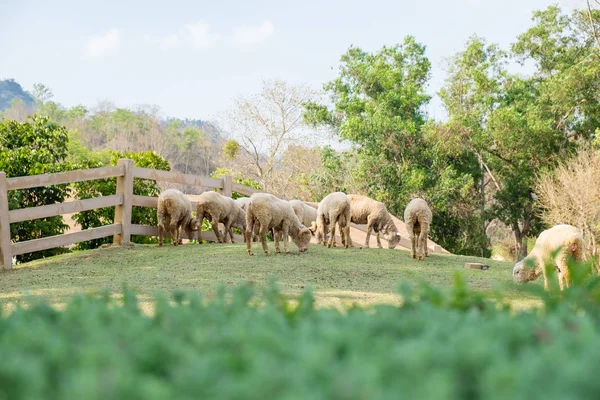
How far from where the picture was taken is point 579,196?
94.1 feet

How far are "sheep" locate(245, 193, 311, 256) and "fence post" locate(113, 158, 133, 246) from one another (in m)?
2.61

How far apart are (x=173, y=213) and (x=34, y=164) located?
9.11 feet

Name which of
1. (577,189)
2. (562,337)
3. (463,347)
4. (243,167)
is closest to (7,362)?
(463,347)

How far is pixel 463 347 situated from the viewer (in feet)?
5.16

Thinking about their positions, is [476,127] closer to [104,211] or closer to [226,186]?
[226,186]

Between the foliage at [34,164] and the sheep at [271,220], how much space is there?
3926 millimetres

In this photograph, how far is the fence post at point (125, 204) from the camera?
1349 cm

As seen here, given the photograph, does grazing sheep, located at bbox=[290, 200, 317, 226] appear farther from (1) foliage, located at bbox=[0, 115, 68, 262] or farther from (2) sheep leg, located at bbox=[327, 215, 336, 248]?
(1) foliage, located at bbox=[0, 115, 68, 262]

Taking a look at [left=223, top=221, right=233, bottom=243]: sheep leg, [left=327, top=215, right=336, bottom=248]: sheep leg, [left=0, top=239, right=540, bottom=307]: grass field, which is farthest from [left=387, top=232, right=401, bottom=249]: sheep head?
[left=223, top=221, right=233, bottom=243]: sheep leg

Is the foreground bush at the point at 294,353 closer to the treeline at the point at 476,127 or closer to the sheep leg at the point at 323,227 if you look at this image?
the sheep leg at the point at 323,227

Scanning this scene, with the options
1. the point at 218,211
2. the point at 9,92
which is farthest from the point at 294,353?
the point at 9,92

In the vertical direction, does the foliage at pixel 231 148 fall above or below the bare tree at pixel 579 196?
above

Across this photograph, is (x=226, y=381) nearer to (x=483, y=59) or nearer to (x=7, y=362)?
(x=7, y=362)

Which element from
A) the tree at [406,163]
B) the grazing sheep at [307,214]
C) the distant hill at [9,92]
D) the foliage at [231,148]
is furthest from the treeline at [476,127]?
the distant hill at [9,92]
